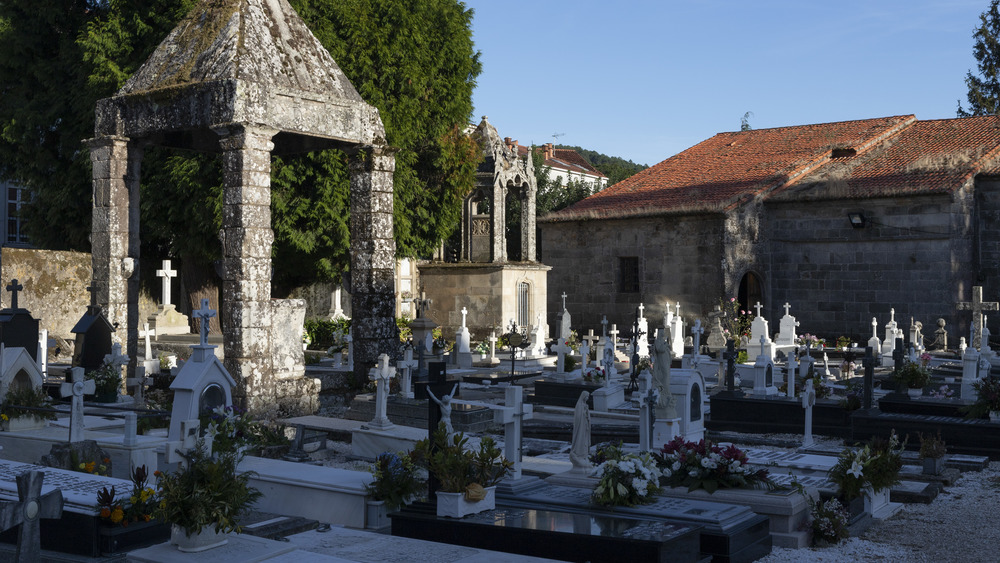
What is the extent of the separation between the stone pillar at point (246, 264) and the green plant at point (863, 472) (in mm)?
7553

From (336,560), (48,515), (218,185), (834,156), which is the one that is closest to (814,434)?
(336,560)

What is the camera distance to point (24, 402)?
10.7 m

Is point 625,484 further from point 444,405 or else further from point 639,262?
point 639,262

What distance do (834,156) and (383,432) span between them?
2444 cm

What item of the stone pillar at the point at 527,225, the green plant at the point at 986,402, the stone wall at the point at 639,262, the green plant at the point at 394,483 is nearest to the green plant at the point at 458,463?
the green plant at the point at 394,483

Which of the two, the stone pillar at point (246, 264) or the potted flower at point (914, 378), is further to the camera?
the potted flower at point (914, 378)

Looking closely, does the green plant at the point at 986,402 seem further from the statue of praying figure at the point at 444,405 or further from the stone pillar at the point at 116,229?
the stone pillar at the point at 116,229

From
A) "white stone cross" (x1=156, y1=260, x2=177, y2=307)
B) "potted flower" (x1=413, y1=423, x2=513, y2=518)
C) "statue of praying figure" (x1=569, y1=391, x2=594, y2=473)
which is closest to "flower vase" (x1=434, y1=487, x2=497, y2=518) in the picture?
"potted flower" (x1=413, y1=423, x2=513, y2=518)

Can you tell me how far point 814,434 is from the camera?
14000 mm

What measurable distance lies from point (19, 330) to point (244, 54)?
465 cm

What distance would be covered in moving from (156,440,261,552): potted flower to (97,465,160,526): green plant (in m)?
0.43

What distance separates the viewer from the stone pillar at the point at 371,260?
49.6ft

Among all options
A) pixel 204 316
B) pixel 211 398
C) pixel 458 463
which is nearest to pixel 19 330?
pixel 204 316

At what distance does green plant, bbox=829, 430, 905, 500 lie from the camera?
8.94 m
